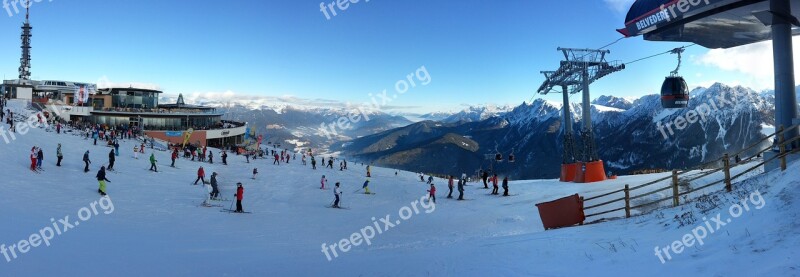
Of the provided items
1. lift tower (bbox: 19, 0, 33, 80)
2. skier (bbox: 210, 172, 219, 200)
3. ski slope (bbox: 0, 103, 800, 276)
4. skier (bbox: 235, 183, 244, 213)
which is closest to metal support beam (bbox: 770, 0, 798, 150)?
ski slope (bbox: 0, 103, 800, 276)

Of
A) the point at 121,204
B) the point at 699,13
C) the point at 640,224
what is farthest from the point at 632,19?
the point at 121,204

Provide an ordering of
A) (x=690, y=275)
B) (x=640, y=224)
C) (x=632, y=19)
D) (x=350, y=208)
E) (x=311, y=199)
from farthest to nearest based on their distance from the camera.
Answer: (x=311, y=199) < (x=350, y=208) < (x=632, y=19) < (x=640, y=224) < (x=690, y=275)

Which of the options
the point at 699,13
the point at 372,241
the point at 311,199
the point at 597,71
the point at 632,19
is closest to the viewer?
the point at 372,241

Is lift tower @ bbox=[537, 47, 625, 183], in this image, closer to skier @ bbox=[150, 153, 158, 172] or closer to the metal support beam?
the metal support beam

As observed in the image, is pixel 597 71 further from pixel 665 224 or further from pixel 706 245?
pixel 706 245

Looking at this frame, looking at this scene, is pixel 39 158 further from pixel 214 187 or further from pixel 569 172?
pixel 569 172

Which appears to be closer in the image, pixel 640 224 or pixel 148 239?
pixel 640 224
